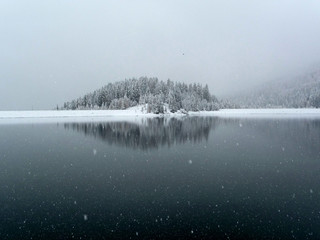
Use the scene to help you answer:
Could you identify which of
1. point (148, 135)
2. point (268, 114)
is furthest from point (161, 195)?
point (268, 114)

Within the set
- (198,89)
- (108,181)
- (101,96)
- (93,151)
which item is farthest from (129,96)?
(108,181)

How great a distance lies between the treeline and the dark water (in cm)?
10583

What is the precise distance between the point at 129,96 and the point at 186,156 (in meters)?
128

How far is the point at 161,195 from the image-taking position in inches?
493

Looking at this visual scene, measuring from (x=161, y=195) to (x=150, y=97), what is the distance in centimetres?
11902

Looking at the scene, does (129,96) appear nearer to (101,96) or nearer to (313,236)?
(101,96)

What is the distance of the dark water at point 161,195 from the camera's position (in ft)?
30.7

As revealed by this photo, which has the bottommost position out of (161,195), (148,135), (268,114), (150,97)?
(161,195)

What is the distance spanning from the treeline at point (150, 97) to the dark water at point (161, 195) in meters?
106

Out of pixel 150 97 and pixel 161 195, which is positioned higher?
pixel 150 97

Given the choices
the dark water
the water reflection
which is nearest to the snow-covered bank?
the water reflection

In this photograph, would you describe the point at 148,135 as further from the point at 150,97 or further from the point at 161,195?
the point at 150,97

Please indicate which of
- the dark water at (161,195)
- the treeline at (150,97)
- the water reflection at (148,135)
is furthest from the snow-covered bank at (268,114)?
the dark water at (161,195)

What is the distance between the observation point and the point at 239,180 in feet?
48.5
